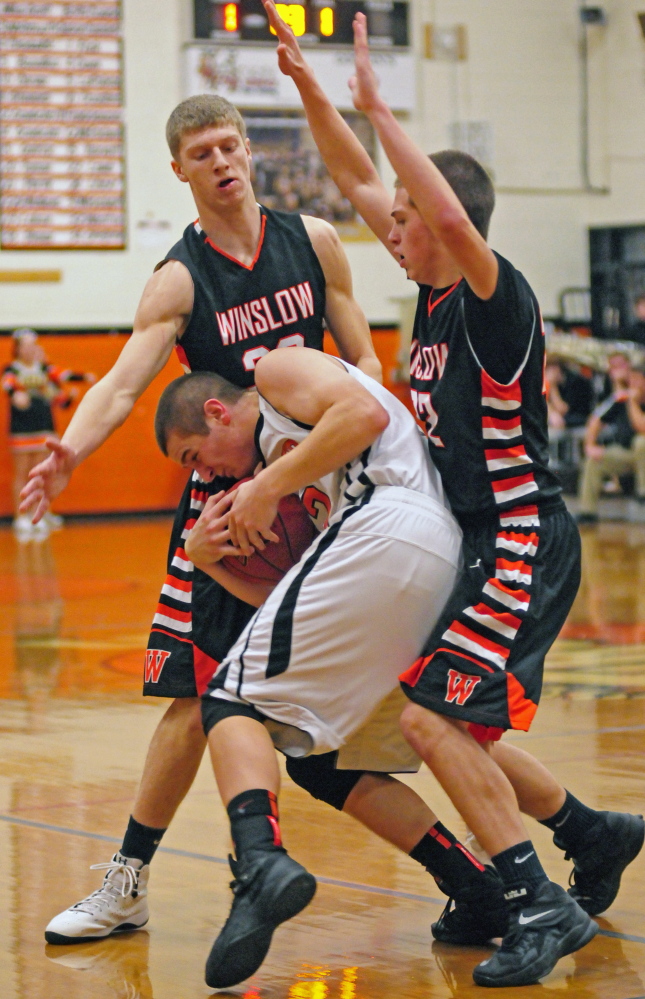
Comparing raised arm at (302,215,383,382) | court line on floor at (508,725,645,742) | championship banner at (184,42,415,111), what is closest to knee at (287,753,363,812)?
raised arm at (302,215,383,382)

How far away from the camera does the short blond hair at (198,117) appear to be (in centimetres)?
367

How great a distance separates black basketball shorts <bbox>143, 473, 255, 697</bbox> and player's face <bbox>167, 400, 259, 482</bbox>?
141 mm

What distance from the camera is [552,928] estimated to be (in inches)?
120

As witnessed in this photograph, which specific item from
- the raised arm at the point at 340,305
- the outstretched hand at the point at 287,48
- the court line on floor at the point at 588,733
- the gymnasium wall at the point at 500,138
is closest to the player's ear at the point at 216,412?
the raised arm at the point at 340,305

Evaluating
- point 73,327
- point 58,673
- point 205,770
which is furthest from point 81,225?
point 205,770

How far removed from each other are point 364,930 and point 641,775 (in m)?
1.68

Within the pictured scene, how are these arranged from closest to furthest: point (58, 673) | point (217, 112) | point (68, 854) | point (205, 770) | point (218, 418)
Answer: point (218, 418) → point (217, 112) → point (68, 854) → point (205, 770) → point (58, 673)

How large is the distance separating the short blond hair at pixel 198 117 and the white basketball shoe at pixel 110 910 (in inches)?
68.9

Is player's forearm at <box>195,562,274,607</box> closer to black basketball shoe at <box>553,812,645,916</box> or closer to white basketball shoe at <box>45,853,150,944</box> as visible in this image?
white basketball shoe at <box>45,853,150,944</box>

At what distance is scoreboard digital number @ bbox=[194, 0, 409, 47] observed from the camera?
14.5 m

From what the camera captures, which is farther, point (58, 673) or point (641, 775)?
point (58, 673)

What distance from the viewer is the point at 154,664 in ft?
11.8

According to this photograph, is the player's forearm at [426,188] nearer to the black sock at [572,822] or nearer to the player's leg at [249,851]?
the player's leg at [249,851]

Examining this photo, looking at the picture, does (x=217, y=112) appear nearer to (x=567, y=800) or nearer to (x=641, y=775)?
(x=567, y=800)
